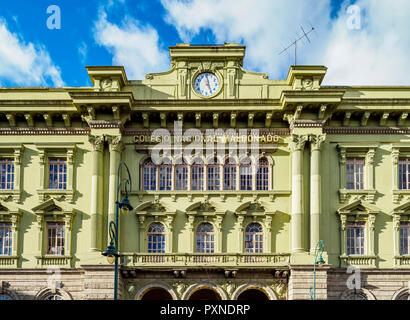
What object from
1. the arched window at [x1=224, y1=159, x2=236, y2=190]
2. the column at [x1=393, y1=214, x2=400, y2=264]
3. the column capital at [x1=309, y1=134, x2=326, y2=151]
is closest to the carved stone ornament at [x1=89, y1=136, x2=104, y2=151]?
the arched window at [x1=224, y1=159, x2=236, y2=190]

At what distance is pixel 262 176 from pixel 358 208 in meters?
5.87

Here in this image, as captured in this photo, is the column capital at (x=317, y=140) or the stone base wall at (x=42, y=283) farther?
the column capital at (x=317, y=140)

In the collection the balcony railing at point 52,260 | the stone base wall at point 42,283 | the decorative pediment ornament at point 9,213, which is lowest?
the stone base wall at point 42,283

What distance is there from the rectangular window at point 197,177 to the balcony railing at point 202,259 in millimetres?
4316

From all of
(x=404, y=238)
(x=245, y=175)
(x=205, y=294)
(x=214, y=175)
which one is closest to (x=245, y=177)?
(x=245, y=175)

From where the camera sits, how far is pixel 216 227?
128ft

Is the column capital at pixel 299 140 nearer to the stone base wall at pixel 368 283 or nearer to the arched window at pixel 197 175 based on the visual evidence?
the arched window at pixel 197 175

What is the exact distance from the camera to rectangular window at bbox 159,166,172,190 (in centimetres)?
3981

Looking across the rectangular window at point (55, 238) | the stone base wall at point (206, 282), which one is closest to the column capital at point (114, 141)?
the rectangular window at point (55, 238)

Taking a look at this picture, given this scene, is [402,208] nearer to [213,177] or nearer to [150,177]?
[213,177]

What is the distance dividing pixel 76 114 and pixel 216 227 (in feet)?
35.4

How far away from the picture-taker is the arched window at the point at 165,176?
3981 cm

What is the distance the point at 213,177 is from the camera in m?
39.9
